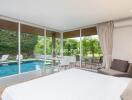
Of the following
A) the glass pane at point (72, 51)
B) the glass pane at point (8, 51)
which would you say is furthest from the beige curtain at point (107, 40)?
the glass pane at point (8, 51)

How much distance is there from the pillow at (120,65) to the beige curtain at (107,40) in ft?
1.00

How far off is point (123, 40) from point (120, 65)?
98 centimetres

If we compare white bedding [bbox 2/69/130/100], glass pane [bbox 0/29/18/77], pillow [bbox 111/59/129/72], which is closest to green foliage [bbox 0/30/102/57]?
glass pane [bbox 0/29/18/77]

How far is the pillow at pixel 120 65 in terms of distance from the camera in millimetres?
3665

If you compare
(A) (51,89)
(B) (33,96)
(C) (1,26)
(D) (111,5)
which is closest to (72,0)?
(D) (111,5)

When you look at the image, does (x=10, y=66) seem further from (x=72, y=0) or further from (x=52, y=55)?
(x=72, y=0)

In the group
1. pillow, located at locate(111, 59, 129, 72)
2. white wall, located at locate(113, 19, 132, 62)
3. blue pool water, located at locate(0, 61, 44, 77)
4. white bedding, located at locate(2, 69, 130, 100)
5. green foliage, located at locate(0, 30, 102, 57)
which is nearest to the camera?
white bedding, located at locate(2, 69, 130, 100)

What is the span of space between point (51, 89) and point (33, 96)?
29cm

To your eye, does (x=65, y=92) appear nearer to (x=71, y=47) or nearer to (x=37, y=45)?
(x=37, y=45)

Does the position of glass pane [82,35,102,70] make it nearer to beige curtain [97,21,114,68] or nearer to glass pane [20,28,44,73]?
beige curtain [97,21,114,68]

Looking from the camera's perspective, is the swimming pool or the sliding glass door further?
the swimming pool

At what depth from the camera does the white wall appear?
393 cm

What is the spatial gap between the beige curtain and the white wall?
186mm

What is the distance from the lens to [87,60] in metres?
5.41
